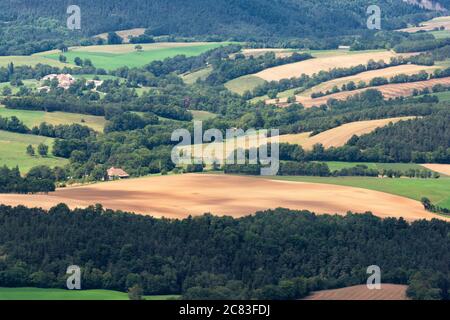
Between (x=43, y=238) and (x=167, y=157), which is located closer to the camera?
(x=43, y=238)

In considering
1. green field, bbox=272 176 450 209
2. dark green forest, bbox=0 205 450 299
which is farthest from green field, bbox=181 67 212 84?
dark green forest, bbox=0 205 450 299

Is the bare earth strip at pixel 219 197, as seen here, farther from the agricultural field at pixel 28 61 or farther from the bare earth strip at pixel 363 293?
the agricultural field at pixel 28 61

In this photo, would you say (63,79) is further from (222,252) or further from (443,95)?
(222,252)

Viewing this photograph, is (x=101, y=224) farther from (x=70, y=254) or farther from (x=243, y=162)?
(x=243, y=162)

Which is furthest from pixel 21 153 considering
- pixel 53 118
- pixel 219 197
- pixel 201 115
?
pixel 201 115

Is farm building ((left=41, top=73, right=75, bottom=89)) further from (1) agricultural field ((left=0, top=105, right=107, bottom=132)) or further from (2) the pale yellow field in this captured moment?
(1) agricultural field ((left=0, top=105, right=107, bottom=132))
